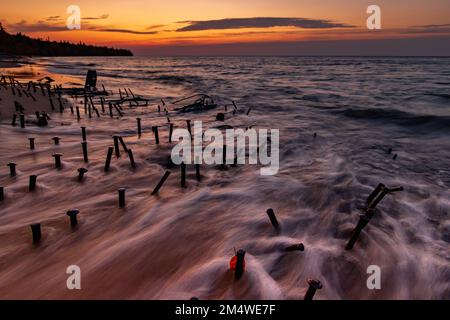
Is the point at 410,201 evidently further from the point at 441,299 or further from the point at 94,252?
the point at 94,252

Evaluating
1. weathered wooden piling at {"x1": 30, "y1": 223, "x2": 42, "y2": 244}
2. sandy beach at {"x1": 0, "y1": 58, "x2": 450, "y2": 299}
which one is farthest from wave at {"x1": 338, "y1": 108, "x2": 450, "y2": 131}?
weathered wooden piling at {"x1": 30, "y1": 223, "x2": 42, "y2": 244}

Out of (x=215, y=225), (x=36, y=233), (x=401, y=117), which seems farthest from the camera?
(x=401, y=117)

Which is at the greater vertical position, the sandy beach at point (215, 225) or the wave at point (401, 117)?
the wave at point (401, 117)

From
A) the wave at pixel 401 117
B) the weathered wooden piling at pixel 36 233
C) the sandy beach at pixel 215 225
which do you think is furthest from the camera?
the wave at pixel 401 117

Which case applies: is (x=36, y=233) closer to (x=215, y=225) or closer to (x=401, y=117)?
(x=215, y=225)

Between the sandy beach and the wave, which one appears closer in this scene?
the sandy beach

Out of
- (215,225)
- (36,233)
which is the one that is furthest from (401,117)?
(36,233)

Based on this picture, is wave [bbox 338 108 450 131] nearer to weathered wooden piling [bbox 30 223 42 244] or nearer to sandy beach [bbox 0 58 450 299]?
sandy beach [bbox 0 58 450 299]

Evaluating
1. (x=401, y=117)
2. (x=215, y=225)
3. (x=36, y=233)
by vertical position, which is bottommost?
(x=215, y=225)

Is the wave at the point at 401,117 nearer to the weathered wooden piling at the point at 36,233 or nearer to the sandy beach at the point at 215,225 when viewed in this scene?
the sandy beach at the point at 215,225

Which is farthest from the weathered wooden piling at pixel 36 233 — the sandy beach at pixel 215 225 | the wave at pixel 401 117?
the wave at pixel 401 117

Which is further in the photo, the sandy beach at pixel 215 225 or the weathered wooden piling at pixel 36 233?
the weathered wooden piling at pixel 36 233

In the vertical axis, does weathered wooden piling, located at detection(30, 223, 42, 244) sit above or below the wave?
Result: below
